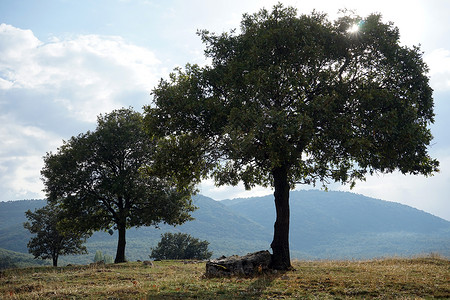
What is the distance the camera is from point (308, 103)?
20578mm

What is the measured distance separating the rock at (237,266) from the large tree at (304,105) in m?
1.65

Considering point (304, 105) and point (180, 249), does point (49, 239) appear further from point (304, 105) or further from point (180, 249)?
point (304, 105)

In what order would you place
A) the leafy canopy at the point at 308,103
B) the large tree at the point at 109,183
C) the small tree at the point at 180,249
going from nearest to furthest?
the leafy canopy at the point at 308,103, the large tree at the point at 109,183, the small tree at the point at 180,249

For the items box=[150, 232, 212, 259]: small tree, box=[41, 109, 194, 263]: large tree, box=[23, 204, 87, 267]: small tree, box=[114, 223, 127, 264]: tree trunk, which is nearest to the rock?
box=[41, 109, 194, 263]: large tree

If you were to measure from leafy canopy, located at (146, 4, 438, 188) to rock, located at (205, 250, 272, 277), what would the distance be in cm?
552

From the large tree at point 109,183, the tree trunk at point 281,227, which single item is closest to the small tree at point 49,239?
the large tree at point 109,183

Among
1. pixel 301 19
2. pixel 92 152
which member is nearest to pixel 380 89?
pixel 301 19

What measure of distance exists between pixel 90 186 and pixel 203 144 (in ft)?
74.6

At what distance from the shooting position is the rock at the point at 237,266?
21.0 m

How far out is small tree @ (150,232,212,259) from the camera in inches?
3493

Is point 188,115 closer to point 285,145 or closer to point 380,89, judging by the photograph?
point 285,145

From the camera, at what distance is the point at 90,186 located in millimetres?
40188

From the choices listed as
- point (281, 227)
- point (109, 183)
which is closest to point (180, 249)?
point (109, 183)

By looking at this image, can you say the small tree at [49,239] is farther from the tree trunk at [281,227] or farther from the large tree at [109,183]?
the tree trunk at [281,227]
